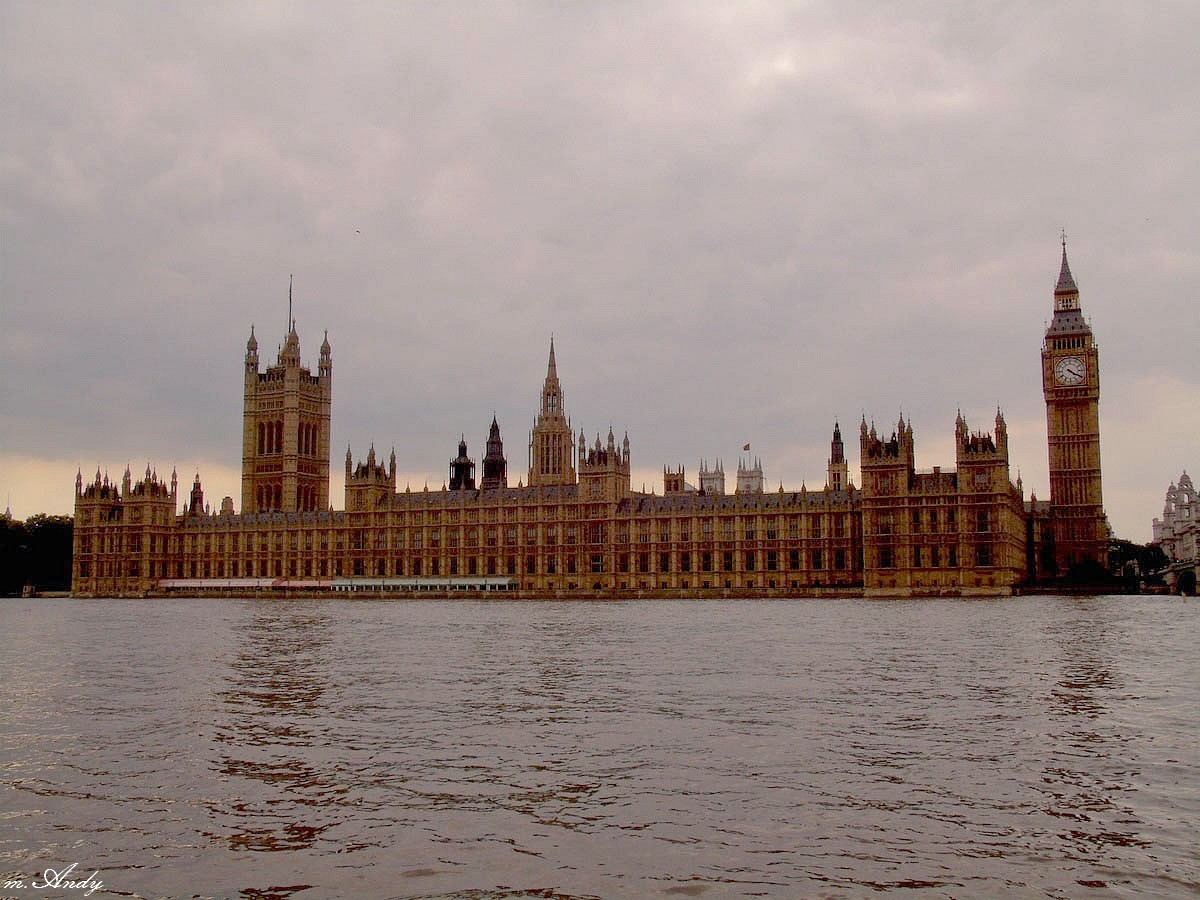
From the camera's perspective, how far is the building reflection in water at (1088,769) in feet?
44.5

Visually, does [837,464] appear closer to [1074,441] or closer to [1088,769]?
[1074,441]

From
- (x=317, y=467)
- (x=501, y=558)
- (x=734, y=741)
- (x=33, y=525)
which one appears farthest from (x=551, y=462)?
(x=734, y=741)

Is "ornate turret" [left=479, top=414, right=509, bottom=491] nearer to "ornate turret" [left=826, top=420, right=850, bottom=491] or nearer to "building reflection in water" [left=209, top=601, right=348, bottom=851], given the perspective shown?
"ornate turret" [left=826, top=420, right=850, bottom=491]

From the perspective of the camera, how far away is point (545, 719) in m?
22.4

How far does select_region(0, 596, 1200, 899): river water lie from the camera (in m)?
12.3

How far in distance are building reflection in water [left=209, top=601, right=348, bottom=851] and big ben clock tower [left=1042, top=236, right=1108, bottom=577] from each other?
107 metres

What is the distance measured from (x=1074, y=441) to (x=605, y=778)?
12015cm

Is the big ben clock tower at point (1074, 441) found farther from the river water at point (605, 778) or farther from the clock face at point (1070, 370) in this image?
the river water at point (605, 778)

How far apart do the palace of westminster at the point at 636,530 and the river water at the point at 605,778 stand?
7554 cm

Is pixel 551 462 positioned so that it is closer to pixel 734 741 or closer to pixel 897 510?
Result: pixel 897 510

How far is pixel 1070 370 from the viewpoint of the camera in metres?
127

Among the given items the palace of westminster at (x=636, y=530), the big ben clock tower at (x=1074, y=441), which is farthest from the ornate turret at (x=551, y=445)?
the big ben clock tower at (x=1074, y=441)

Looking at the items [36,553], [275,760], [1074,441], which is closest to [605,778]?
[275,760]
